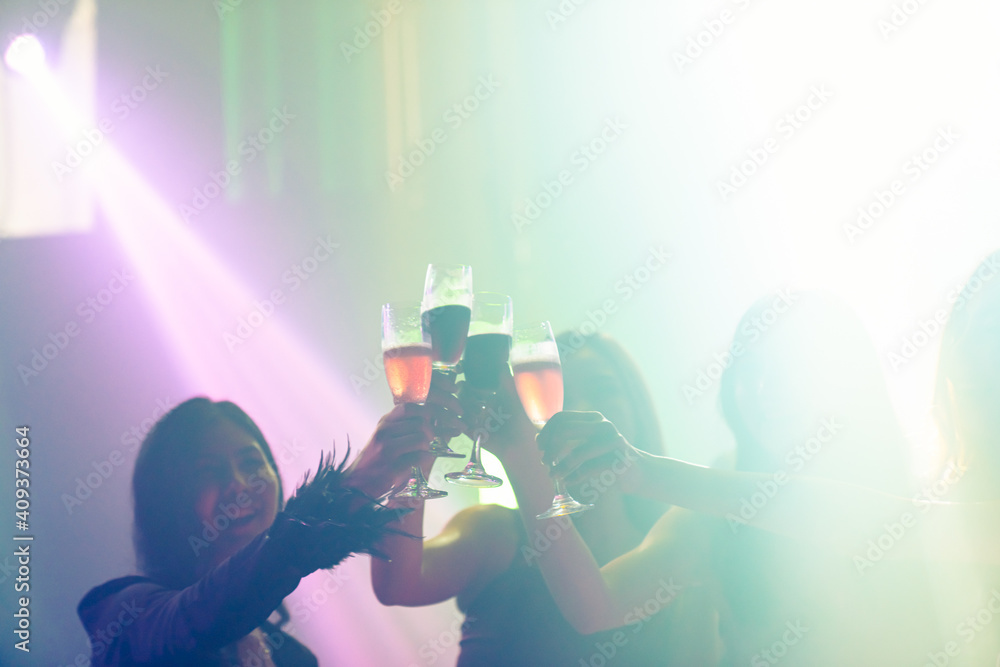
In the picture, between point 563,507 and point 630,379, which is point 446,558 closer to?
point 563,507

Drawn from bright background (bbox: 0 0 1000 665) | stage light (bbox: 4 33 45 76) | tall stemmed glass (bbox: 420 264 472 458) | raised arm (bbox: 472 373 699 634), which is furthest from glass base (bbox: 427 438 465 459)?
stage light (bbox: 4 33 45 76)

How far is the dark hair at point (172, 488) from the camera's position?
6.06 ft

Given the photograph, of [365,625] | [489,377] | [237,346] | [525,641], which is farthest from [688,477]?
[237,346]

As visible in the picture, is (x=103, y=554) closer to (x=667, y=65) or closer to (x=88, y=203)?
(x=88, y=203)

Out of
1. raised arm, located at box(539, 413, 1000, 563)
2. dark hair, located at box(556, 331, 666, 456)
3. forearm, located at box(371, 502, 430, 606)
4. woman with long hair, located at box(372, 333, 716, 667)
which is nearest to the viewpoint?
raised arm, located at box(539, 413, 1000, 563)

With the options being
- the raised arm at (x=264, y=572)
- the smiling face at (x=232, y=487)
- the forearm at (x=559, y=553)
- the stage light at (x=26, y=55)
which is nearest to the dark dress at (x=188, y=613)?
the raised arm at (x=264, y=572)

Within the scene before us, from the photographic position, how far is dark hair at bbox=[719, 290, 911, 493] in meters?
1.74

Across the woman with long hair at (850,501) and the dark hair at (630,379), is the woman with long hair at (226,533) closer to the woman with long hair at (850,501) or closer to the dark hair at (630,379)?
the woman with long hair at (850,501)

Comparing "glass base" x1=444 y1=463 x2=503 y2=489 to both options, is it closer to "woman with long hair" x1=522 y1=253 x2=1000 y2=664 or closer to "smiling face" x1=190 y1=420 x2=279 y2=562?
"woman with long hair" x1=522 y1=253 x2=1000 y2=664

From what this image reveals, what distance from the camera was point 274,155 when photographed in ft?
9.53

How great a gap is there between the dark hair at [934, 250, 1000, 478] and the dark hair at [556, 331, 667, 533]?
0.73m

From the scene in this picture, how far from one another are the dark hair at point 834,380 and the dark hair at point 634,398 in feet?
0.91

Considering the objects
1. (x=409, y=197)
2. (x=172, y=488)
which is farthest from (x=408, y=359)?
(x=409, y=197)

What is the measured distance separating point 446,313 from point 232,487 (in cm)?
103
